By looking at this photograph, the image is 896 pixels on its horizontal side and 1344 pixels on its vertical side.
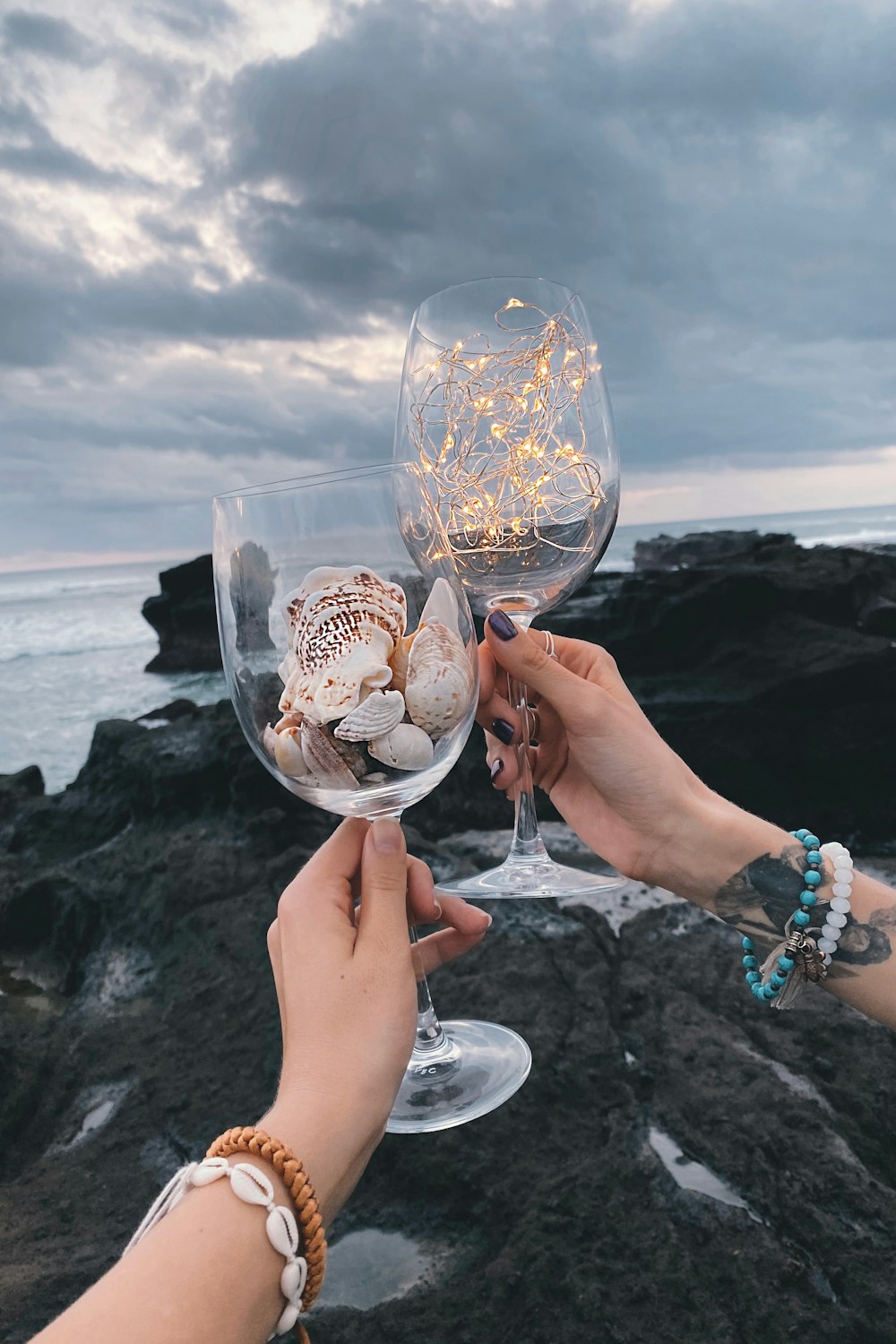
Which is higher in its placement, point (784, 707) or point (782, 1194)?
point (784, 707)

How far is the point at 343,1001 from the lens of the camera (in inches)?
45.3

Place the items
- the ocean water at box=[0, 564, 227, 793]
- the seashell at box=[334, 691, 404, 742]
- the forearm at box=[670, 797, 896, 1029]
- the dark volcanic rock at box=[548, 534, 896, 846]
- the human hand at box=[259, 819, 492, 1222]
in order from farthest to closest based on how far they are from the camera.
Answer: the ocean water at box=[0, 564, 227, 793] < the dark volcanic rock at box=[548, 534, 896, 846] < the forearm at box=[670, 797, 896, 1029] < the seashell at box=[334, 691, 404, 742] < the human hand at box=[259, 819, 492, 1222]

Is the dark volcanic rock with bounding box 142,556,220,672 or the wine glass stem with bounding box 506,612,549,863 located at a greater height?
the wine glass stem with bounding box 506,612,549,863

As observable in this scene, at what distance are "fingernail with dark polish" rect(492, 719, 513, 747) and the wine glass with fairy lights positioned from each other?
306 millimetres

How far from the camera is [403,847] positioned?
1354mm

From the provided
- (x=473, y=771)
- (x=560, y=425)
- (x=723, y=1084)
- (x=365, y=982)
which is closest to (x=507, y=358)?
(x=560, y=425)

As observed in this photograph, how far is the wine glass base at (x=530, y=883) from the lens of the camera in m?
1.74

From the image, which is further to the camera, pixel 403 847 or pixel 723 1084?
pixel 723 1084

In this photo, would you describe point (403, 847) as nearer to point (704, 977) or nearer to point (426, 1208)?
point (426, 1208)

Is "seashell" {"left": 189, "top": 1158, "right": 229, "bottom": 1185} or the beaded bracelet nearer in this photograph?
"seashell" {"left": 189, "top": 1158, "right": 229, "bottom": 1185}

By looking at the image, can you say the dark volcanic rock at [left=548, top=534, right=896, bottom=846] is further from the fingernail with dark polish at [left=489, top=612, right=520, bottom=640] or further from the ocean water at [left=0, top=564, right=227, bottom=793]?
the ocean water at [left=0, top=564, right=227, bottom=793]

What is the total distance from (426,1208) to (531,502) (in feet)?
4.31

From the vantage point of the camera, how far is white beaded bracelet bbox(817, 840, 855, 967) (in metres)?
1.56

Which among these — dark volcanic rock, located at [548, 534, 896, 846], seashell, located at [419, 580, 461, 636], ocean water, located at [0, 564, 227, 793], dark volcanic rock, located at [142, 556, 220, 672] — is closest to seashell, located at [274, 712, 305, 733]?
seashell, located at [419, 580, 461, 636]
